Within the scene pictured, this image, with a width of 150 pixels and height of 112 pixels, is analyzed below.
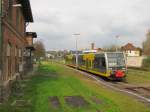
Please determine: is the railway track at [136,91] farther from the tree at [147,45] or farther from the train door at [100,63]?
the tree at [147,45]

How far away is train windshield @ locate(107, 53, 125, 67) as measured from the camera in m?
33.7

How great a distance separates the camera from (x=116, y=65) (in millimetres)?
33719

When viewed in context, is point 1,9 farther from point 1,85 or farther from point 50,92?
point 50,92

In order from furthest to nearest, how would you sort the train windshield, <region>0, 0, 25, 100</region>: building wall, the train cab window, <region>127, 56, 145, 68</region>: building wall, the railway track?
<region>127, 56, 145, 68</region>: building wall < the train cab window < the train windshield < the railway track < <region>0, 0, 25, 100</region>: building wall

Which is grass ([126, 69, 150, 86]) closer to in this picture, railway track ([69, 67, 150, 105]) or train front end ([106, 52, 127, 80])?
train front end ([106, 52, 127, 80])

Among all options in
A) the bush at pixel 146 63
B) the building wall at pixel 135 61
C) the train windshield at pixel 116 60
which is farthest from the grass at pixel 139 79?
the building wall at pixel 135 61

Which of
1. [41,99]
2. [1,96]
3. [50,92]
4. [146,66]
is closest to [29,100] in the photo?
[41,99]

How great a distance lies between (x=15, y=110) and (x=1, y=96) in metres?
2.43

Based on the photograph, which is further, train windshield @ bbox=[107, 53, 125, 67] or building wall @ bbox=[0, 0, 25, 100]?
train windshield @ bbox=[107, 53, 125, 67]

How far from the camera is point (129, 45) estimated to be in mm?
169625

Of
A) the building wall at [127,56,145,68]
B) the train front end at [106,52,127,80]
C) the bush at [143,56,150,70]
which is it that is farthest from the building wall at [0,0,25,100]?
the building wall at [127,56,145,68]

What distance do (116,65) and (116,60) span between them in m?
0.58

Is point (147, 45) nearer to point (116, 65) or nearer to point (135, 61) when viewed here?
point (135, 61)

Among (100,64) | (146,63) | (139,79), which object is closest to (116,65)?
(100,64)
